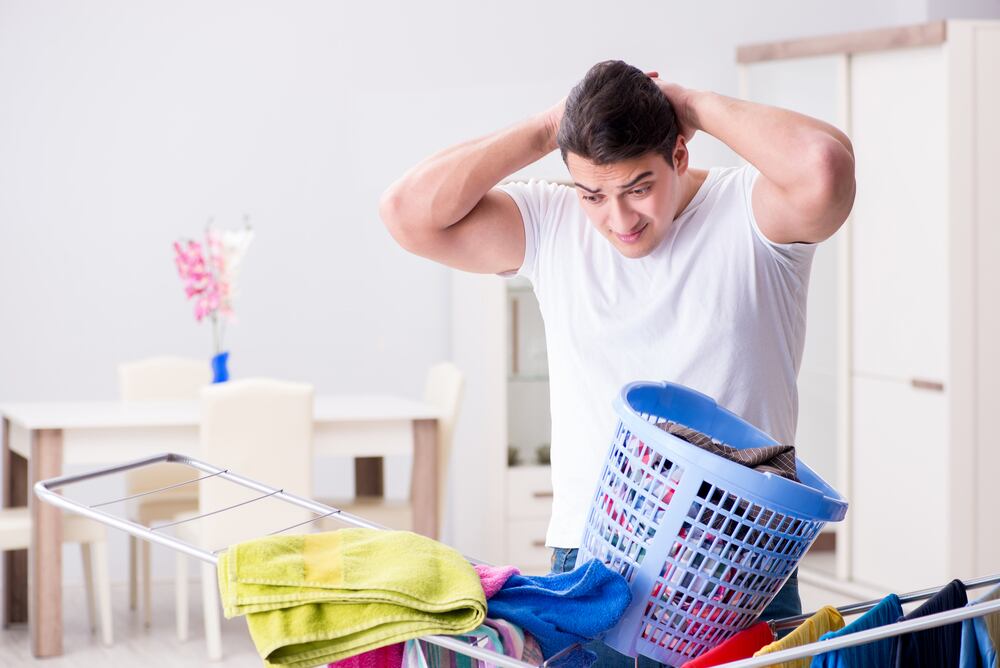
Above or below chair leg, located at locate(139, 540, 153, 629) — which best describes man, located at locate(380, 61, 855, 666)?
above

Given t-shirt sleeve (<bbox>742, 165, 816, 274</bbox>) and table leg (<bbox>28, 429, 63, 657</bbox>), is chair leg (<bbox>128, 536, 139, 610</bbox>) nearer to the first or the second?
table leg (<bbox>28, 429, 63, 657</bbox>)

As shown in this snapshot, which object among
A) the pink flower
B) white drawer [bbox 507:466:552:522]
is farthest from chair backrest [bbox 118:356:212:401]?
white drawer [bbox 507:466:552:522]

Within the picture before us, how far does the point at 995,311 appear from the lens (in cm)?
404

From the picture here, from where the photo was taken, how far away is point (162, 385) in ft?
15.1

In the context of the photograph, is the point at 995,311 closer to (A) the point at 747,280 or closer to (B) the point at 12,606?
(A) the point at 747,280

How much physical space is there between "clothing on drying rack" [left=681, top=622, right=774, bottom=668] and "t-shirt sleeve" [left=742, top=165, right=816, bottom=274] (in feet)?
1.59

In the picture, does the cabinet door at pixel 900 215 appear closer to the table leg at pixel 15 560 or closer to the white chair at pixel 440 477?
the white chair at pixel 440 477

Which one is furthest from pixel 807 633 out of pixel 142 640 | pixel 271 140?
pixel 271 140

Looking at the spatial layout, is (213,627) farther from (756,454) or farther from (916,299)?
(756,454)

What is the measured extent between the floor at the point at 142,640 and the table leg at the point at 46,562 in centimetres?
7

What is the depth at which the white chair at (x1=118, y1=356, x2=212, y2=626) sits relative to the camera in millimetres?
4410

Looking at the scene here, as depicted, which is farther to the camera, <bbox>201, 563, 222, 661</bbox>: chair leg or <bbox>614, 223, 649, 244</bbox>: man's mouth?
<bbox>201, 563, 222, 661</bbox>: chair leg

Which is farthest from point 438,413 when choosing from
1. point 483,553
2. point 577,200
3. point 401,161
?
point 577,200

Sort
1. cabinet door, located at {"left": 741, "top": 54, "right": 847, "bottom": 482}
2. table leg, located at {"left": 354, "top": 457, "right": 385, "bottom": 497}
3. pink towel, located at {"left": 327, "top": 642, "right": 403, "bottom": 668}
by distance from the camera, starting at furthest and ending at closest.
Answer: table leg, located at {"left": 354, "top": 457, "right": 385, "bottom": 497}
cabinet door, located at {"left": 741, "top": 54, "right": 847, "bottom": 482}
pink towel, located at {"left": 327, "top": 642, "right": 403, "bottom": 668}
